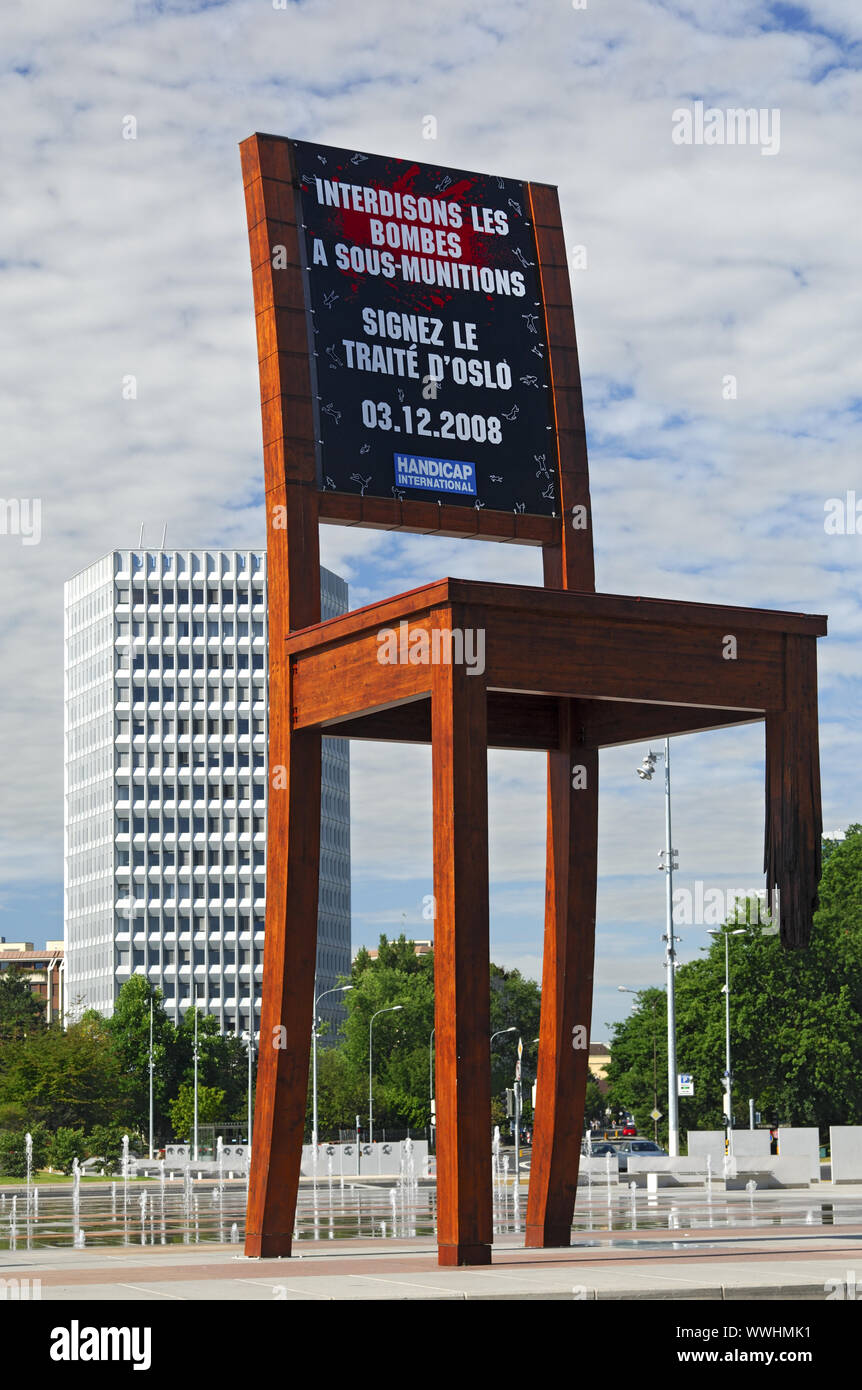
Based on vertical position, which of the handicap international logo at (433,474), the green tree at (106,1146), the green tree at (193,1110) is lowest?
the green tree at (193,1110)

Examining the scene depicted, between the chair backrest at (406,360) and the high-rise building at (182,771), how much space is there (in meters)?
126

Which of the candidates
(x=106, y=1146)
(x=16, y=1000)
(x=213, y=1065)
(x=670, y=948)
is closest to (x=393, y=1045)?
(x=213, y=1065)

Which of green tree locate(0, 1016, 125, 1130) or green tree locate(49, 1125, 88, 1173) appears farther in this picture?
green tree locate(0, 1016, 125, 1130)

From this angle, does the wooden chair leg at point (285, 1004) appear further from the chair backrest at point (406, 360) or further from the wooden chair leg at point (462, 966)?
the wooden chair leg at point (462, 966)

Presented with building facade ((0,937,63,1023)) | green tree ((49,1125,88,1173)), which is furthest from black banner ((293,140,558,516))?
building facade ((0,937,63,1023))

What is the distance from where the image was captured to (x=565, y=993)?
2048 cm

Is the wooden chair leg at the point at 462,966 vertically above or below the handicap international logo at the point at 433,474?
below

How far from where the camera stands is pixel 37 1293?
1462 cm

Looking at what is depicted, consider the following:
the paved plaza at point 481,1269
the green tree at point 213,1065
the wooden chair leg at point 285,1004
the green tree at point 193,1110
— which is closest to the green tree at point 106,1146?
the green tree at point 193,1110

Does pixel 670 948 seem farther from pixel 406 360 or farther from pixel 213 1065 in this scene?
pixel 213 1065

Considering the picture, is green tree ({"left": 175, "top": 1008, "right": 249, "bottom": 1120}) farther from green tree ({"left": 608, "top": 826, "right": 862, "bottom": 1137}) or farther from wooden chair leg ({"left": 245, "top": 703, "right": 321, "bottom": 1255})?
wooden chair leg ({"left": 245, "top": 703, "right": 321, "bottom": 1255})

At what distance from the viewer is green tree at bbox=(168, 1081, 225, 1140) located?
10412 cm

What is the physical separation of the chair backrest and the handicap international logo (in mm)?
16

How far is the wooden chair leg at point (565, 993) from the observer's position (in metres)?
20.5
